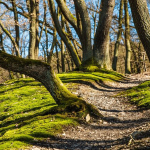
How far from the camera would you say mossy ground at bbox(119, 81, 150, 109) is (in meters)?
6.57

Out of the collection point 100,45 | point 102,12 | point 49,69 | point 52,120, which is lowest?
point 52,120

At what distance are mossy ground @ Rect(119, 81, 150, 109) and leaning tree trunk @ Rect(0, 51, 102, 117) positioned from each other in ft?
6.13

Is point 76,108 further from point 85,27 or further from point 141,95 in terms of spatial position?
point 85,27

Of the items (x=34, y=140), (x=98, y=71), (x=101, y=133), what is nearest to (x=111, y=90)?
(x=98, y=71)

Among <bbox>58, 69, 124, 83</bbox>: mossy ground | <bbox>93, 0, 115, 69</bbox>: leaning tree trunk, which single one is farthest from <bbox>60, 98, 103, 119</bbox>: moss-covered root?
<bbox>93, 0, 115, 69</bbox>: leaning tree trunk

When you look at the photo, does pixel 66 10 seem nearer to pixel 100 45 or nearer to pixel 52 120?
pixel 100 45

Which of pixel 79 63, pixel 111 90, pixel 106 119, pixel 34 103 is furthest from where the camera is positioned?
pixel 79 63

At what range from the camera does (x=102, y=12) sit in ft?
41.1

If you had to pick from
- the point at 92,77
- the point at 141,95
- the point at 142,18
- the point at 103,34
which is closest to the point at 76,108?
the point at 142,18

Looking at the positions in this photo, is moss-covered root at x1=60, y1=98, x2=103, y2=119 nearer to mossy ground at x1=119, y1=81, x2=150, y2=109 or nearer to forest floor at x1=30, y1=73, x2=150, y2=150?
forest floor at x1=30, y1=73, x2=150, y2=150

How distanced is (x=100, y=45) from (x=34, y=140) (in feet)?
32.6

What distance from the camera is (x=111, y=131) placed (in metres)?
4.76

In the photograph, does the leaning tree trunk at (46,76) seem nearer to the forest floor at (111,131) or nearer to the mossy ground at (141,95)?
the forest floor at (111,131)

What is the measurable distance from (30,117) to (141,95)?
172 inches
